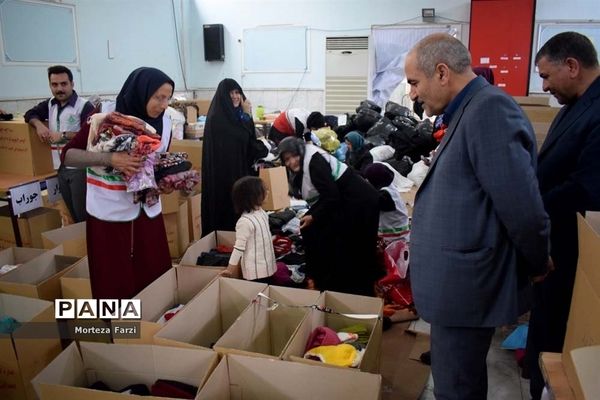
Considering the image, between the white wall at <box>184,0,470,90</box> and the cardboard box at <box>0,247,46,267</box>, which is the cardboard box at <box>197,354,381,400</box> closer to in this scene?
the cardboard box at <box>0,247,46,267</box>

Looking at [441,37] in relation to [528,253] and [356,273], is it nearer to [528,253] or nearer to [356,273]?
[528,253]

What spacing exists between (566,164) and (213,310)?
62.1 inches

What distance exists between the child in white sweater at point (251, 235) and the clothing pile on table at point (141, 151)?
439mm

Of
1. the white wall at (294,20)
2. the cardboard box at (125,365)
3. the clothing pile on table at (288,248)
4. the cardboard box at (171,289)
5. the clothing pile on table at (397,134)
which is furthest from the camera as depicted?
the white wall at (294,20)

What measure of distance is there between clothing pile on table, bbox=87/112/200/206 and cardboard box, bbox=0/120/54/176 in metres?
1.52

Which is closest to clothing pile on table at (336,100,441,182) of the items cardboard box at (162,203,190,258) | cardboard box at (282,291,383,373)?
cardboard box at (162,203,190,258)

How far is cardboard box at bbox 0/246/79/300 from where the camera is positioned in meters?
2.23

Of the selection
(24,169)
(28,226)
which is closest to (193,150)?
(24,169)

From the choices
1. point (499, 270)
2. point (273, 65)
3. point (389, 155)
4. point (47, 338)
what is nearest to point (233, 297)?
point (47, 338)

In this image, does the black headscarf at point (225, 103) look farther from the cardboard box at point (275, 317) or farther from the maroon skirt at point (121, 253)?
the cardboard box at point (275, 317)

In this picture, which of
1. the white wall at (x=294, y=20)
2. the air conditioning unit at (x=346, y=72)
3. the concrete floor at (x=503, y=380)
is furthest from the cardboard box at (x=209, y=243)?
the white wall at (x=294, y=20)

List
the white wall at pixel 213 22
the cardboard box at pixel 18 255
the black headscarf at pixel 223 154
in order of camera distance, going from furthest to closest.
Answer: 1. the white wall at pixel 213 22
2. the black headscarf at pixel 223 154
3. the cardboard box at pixel 18 255

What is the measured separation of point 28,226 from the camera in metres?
3.09

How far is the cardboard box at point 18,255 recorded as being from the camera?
2.64 metres
